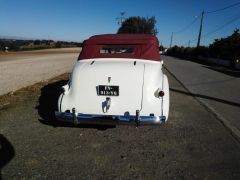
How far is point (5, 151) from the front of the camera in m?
4.68

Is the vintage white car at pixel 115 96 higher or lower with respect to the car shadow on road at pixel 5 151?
higher

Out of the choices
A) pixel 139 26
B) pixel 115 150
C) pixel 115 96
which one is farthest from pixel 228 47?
pixel 115 150

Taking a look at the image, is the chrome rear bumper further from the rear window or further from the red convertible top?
the rear window

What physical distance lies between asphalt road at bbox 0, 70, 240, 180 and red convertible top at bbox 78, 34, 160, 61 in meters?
1.56

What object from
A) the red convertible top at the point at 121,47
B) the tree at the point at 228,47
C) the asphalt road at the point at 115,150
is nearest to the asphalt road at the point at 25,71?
the red convertible top at the point at 121,47

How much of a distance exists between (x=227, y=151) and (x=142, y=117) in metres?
1.57

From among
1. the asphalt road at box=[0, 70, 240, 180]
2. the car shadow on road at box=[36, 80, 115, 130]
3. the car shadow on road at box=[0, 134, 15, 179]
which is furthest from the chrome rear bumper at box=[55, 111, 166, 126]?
the car shadow on road at box=[0, 134, 15, 179]

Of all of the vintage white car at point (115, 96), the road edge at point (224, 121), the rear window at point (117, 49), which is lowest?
the road edge at point (224, 121)

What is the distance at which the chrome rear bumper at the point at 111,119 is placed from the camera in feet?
17.0

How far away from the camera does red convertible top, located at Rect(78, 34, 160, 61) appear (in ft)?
20.4

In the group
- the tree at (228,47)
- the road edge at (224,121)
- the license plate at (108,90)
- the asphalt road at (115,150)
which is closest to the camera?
the asphalt road at (115,150)

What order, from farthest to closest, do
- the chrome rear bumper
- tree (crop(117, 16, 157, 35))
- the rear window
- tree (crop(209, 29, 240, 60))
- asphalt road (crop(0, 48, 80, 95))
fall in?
1. tree (crop(117, 16, 157, 35))
2. tree (crop(209, 29, 240, 60))
3. asphalt road (crop(0, 48, 80, 95))
4. the rear window
5. the chrome rear bumper

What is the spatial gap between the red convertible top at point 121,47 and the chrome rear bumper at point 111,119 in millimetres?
1478

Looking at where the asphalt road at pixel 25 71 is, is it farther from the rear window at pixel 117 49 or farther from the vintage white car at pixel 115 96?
the vintage white car at pixel 115 96
